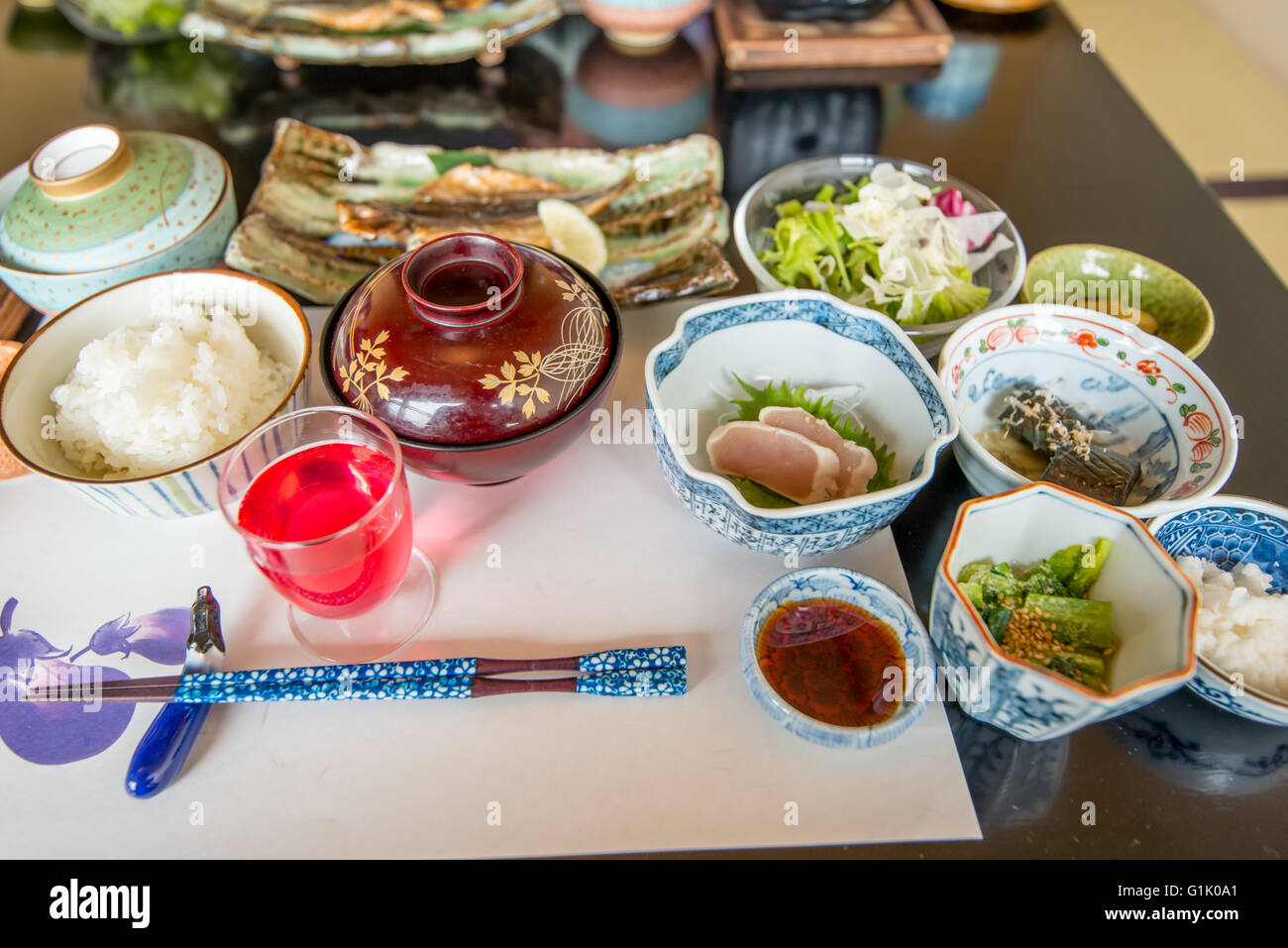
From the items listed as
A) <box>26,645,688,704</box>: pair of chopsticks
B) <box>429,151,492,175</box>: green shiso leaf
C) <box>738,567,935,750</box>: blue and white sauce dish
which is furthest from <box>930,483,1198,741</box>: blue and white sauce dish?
Answer: <box>429,151,492,175</box>: green shiso leaf

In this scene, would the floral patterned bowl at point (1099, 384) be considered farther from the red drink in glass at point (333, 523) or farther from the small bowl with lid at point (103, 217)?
the small bowl with lid at point (103, 217)

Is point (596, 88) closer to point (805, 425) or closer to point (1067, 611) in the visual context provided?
point (805, 425)

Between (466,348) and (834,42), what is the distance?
1.55 m

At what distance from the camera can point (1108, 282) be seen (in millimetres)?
1364

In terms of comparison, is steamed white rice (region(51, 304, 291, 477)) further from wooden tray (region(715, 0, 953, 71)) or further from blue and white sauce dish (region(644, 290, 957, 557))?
wooden tray (region(715, 0, 953, 71))

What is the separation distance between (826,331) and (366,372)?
641 millimetres

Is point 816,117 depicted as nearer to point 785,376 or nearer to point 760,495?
point 785,376

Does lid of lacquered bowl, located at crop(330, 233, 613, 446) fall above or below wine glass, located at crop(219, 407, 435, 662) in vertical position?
above

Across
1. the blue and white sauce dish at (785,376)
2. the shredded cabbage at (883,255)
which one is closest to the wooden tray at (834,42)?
the shredded cabbage at (883,255)

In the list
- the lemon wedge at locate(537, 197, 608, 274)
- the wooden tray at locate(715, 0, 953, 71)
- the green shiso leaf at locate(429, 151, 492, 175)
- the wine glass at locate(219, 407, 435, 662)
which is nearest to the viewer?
the wine glass at locate(219, 407, 435, 662)

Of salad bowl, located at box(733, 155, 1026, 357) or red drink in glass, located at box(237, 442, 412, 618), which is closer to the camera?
red drink in glass, located at box(237, 442, 412, 618)

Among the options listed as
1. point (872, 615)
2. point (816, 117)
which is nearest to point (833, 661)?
point (872, 615)

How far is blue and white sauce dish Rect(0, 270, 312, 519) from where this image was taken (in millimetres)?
964

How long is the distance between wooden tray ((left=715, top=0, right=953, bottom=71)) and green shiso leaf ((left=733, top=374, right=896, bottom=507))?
1219mm
